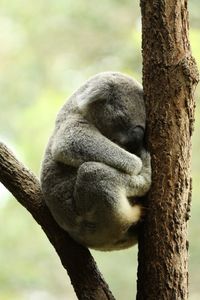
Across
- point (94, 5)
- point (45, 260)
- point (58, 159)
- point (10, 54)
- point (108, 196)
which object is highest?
point (94, 5)

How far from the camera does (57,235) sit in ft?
11.6

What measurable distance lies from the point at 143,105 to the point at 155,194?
1.69 feet

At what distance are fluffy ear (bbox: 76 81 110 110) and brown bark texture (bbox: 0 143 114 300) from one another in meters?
0.47

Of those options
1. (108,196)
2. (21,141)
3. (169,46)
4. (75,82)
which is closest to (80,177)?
(108,196)

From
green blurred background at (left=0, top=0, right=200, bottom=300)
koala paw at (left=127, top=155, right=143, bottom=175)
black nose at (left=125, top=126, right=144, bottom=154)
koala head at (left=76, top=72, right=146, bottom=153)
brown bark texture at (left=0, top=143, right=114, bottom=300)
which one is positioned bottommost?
brown bark texture at (left=0, top=143, right=114, bottom=300)

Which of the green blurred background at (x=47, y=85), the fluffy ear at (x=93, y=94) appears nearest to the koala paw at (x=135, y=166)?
the fluffy ear at (x=93, y=94)

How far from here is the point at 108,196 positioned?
3314 millimetres

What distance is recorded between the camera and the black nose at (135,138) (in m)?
3.43

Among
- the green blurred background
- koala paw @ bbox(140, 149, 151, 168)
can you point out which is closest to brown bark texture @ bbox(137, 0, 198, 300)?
koala paw @ bbox(140, 149, 151, 168)

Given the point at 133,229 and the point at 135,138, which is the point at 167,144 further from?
the point at 133,229

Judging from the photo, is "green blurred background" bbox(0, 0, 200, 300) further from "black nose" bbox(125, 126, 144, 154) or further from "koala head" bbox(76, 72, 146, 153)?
"black nose" bbox(125, 126, 144, 154)

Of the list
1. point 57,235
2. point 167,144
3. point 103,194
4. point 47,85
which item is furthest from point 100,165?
point 47,85

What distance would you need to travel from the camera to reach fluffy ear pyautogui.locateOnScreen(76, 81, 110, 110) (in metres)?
3.61

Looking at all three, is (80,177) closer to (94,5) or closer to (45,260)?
(45,260)
